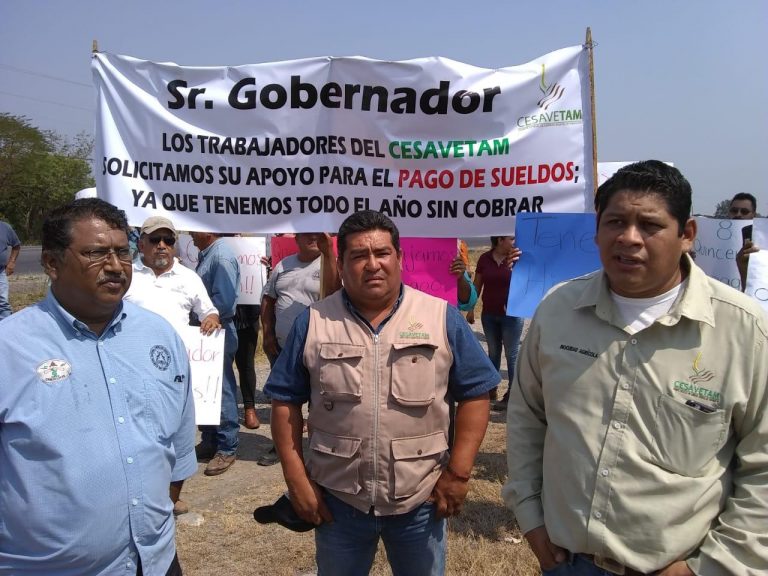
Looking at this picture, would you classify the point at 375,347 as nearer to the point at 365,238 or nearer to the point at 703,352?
the point at 365,238

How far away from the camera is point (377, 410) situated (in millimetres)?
2203

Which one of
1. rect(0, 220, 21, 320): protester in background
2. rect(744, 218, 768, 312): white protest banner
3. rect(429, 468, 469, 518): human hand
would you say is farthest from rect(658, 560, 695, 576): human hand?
rect(0, 220, 21, 320): protester in background

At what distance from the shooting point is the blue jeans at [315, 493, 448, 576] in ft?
7.48

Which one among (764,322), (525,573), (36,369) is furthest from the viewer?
(525,573)

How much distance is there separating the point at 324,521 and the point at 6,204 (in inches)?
1703

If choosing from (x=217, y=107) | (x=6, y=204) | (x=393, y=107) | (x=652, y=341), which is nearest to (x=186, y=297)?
(x=217, y=107)

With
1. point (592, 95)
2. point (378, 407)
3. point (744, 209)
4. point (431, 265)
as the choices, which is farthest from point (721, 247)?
point (378, 407)

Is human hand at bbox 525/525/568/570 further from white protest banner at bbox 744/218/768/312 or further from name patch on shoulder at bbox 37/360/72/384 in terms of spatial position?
white protest banner at bbox 744/218/768/312

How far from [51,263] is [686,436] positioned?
2.00 m

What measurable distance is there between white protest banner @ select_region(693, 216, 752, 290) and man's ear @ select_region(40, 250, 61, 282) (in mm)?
3932

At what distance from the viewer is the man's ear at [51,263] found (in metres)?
1.97

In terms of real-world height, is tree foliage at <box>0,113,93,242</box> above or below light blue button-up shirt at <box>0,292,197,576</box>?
above

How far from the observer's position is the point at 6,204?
38.0 metres

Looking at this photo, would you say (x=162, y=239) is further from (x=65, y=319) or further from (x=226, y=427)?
(x=65, y=319)
